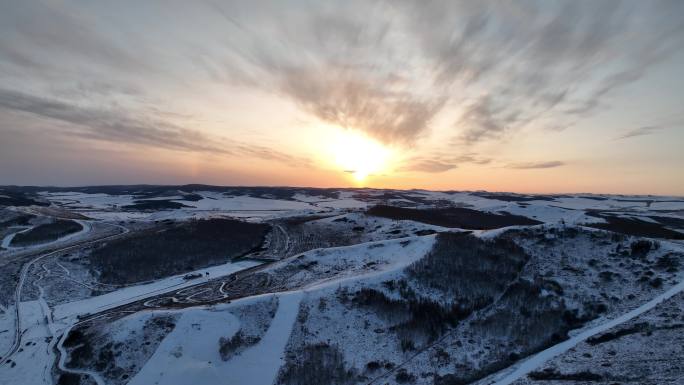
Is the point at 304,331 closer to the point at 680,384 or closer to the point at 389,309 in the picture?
the point at 389,309

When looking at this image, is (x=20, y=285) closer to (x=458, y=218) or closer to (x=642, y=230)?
(x=458, y=218)

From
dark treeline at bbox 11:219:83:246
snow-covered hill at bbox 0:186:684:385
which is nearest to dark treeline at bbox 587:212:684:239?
snow-covered hill at bbox 0:186:684:385

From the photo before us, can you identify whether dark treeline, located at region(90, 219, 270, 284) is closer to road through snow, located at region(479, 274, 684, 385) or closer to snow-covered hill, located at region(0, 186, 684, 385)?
snow-covered hill, located at region(0, 186, 684, 385)

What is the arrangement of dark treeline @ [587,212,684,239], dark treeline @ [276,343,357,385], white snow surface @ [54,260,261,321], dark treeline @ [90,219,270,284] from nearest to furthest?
dark treeline @ [276,343,357,385], white snow surface @ [54,260,261,321], dark treeline @ [90,219,270,284], dark treeline @ [587,212,684,239]

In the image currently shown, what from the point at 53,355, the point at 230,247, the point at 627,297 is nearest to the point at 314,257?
the point at 230,247

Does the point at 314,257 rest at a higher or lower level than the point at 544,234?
lower
